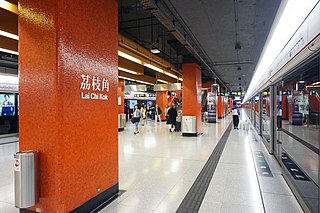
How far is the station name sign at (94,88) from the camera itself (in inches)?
104

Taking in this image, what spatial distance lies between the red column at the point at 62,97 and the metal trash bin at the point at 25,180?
3.6 inches

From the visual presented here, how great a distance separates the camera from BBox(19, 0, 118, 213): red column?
7.57ft

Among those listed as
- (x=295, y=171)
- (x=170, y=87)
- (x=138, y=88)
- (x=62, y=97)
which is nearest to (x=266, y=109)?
(x=295, y=171)

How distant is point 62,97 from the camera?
2.32 meters

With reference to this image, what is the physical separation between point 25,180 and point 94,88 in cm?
133

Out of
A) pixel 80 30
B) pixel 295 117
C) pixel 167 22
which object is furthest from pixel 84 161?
pixel 295 117

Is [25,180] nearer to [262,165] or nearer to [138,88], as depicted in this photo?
[262,165]

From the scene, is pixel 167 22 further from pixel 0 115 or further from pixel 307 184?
pixel 0 115

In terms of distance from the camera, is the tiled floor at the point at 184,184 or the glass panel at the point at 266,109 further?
the glass panel at the point at 266,109

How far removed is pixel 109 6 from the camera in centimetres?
314

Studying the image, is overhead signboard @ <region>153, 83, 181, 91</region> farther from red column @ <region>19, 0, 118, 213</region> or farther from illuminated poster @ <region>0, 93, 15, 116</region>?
red column @ <region>19, 0, 118, 213</region>

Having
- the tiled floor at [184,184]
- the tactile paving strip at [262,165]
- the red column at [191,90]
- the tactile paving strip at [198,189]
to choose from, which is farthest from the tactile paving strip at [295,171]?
the red column at [191,90]

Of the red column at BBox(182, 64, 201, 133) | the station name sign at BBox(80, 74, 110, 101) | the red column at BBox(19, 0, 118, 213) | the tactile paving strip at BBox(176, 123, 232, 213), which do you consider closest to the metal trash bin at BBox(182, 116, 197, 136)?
the red column at BBox(182, 64, 201, 133)

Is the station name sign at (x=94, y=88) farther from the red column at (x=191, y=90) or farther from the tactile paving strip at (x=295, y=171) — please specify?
the red column at (x=191, y=90)
